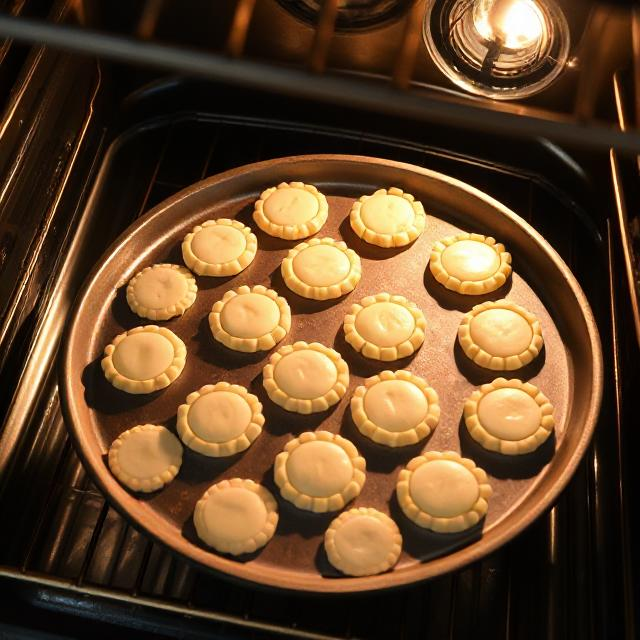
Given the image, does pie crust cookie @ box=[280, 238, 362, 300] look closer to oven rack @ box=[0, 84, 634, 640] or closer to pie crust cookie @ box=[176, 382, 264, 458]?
pie crust cookie @ box=[176, 382, 264, 458]

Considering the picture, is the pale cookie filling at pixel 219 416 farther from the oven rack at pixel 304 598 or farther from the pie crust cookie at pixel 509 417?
the pie crust cookie at pixel 509 417

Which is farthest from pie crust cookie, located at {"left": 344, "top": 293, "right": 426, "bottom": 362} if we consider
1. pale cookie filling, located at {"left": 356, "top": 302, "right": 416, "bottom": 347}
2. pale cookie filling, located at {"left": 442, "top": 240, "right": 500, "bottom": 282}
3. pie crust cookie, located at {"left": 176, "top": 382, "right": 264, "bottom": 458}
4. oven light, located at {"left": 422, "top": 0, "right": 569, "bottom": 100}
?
oven light, located at {"left": 422, "top": 0, "right": 569, "bottom": 100}

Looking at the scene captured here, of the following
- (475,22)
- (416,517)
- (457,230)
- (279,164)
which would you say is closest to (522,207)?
(457,230)

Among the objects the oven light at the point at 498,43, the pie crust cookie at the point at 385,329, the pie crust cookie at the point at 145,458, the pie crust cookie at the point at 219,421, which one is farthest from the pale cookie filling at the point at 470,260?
the pie crust cookie at the point at 145,458

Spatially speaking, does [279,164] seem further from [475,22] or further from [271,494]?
[271,494]

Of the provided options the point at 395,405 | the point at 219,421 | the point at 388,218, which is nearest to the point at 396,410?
the point at 395,405

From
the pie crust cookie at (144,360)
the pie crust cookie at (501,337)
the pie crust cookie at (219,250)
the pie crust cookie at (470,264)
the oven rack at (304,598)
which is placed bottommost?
the oven rack at (304,598)
